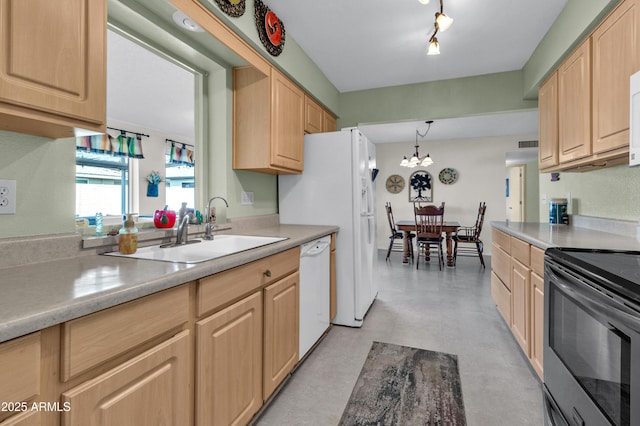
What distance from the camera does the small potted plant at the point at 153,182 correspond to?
2.28 m

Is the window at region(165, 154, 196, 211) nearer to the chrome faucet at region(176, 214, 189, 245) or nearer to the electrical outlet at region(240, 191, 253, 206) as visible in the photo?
the electrical outlet at region(240, 191, 253, 206)

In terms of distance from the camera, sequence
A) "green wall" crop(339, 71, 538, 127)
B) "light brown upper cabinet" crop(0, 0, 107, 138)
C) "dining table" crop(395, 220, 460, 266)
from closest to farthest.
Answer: "light brown upper cabinet" crop(0, 0, 107, 138) < "green wall" crop(339, 71, 538, 127) < "dining table" crop(395, 220, 460, 266)

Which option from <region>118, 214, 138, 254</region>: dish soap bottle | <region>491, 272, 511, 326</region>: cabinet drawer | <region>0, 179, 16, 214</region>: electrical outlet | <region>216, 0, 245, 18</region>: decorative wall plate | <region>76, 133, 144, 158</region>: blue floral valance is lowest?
<region>491, 272, 511, 326</region>: cabinet drawer

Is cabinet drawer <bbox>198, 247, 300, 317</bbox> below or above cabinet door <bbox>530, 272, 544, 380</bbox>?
above

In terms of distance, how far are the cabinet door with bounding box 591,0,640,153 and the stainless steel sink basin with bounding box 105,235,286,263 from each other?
6.29 feet

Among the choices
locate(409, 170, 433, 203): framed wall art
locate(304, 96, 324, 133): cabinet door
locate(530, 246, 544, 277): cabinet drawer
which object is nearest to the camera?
locate(530, 246, 544, 277): cabinet drawer

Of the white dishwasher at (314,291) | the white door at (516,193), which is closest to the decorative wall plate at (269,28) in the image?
the white dishwasher at (314,291)

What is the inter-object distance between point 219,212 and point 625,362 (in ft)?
7.07

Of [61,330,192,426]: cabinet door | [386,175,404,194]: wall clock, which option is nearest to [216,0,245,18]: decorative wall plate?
[61,330,192,426]: cabinet door

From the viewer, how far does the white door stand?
24.1ft

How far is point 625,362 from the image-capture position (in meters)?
0.70

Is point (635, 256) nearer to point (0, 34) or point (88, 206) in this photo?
point (0, 34)

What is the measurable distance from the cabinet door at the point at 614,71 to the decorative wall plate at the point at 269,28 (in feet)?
6.69

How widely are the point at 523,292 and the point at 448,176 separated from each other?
15.5ft
